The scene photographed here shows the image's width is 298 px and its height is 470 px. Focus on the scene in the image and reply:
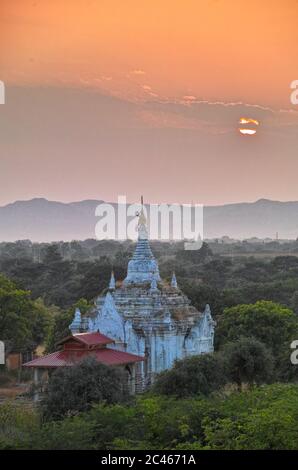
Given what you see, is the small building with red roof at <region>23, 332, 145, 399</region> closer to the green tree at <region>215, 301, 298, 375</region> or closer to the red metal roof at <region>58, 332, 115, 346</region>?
the red metal roof at <region>58, 332, 115, 346</region>

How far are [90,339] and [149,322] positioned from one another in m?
1.73

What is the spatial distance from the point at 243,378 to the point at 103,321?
337 centimetres

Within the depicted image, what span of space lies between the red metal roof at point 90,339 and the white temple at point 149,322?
53 centimetres

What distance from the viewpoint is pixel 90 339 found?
61.5ft

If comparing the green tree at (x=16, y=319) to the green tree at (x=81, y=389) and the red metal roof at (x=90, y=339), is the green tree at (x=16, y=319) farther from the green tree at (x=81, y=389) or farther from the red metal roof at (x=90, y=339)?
the green tree at (x=81, y=389)

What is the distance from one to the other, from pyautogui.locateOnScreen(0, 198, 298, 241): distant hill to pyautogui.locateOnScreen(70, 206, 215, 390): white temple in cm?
5512

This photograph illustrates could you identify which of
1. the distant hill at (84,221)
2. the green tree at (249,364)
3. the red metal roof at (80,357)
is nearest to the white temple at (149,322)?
the red metal roof at (80,357)

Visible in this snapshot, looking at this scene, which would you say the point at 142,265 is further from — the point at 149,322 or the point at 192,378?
the point at 192,378

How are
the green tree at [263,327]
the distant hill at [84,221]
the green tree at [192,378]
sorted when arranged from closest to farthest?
the green tree at [192,378]
the green tree at [263,327]
the distant hill at [84,221]

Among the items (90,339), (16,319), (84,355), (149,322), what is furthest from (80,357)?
(16,319)

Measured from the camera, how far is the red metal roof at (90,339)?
59.8ft

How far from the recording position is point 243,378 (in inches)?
732

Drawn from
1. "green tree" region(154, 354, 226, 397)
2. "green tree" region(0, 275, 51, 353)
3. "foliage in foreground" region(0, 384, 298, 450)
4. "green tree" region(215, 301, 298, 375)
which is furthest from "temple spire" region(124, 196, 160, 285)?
"foliage in foreground" region(0, 384, 298, 450)
